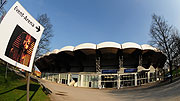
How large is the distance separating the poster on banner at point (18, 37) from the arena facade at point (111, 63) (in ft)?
81.6

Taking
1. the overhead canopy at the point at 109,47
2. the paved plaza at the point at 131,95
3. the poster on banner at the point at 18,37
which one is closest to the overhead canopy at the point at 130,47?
the overhead canopy at the point at 109,47

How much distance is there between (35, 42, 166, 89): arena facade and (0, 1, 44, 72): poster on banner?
81.6ft

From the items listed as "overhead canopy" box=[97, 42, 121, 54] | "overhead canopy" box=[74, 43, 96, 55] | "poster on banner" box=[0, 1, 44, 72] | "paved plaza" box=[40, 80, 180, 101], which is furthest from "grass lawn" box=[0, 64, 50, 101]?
"overhead canopy" box=[97, 42, 121, 54]

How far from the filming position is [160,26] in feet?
74.8

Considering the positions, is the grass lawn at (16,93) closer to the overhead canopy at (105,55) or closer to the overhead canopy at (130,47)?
the overhead canopy at (105,55)

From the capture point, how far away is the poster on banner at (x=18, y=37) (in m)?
4.64

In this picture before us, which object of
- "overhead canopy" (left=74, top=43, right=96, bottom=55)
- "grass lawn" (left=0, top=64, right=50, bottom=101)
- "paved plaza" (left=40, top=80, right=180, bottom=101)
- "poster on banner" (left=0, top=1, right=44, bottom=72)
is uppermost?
"overhead canopy" (left=74, top=43, right=96, bottom=55)

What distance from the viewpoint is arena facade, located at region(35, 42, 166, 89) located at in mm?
31016

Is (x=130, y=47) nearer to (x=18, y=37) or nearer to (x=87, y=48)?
(x=87, y=48)

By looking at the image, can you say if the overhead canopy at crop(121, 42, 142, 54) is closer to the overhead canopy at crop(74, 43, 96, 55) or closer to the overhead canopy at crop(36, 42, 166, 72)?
the overhead canopy at crop(36, 42, 166, 72)

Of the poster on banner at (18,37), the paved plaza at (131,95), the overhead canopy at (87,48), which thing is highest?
the overhead canopy at (87,48)

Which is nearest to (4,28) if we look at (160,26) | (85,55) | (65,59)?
(160,26)

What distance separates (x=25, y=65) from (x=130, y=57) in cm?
3325

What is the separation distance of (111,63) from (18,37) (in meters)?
32.8
